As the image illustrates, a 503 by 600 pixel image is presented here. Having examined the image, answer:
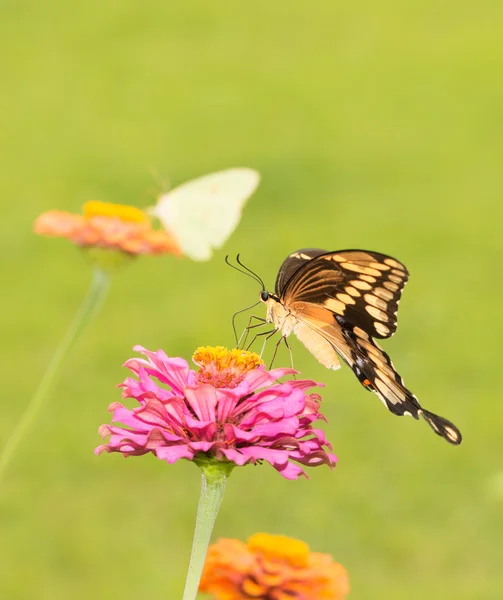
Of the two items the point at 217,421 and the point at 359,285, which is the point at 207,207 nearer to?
the point at 359,285

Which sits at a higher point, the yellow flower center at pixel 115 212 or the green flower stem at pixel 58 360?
the yellow flower center at pixel 115 212

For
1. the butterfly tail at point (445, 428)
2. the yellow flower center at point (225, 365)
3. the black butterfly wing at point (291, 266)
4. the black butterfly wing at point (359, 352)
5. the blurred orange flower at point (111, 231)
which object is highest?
the blurred orange flower at point (111, 231)

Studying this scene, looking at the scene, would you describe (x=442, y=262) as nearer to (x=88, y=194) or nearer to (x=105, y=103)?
(x=88, y=194)

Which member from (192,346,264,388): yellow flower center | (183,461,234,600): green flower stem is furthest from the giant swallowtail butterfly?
(183,461,234,600): green flower stem

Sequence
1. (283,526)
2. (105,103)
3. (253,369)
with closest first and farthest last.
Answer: (253,369) → (283,526) → (105,103)

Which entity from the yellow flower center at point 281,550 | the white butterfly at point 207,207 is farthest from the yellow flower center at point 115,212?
the yellow flower center at point 281,550

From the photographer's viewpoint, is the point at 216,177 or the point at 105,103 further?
the point at 105,103

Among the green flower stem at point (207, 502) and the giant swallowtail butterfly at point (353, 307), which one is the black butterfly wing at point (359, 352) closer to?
the giant swallowtail butterfly at point (353, 307)

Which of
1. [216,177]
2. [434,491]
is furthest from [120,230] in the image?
[434,491]
